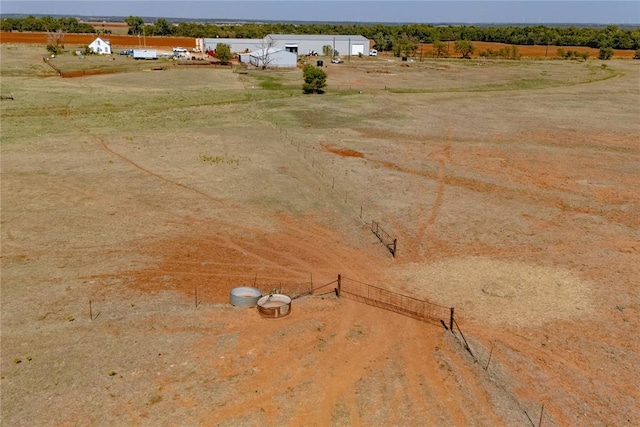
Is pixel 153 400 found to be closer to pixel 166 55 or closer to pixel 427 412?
pixel 427 412

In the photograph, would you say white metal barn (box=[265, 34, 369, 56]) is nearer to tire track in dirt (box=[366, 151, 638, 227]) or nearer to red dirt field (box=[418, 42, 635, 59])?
red dirt field (box=[418, 42, 635, 59])

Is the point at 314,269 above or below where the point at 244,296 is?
below

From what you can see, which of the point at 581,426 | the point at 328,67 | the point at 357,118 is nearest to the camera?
the point at 581,426

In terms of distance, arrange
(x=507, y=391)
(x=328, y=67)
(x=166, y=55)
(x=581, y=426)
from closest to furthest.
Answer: (x=581, y=426)
(x=507, y=391)
(x=328, y=67)
(x=166, y=55)

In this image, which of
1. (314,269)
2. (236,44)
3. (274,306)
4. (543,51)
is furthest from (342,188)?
(543,51)

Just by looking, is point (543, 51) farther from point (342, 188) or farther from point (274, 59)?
point (342, 188)

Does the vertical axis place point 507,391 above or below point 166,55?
below

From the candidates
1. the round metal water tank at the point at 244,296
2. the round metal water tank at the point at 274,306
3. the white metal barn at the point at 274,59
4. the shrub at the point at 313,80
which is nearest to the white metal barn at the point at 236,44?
the white metal barn at the point at 274,59

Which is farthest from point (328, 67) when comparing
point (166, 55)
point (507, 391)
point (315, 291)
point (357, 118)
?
point (507, 391)
